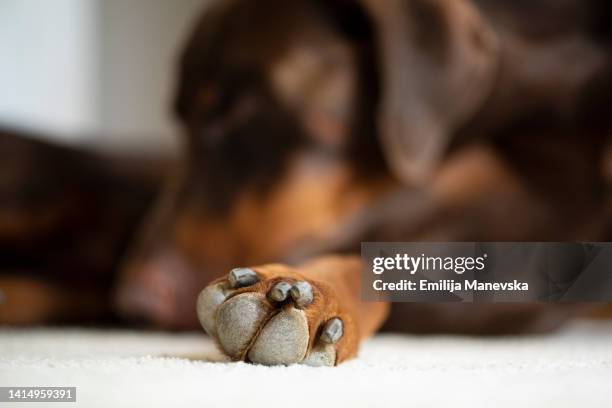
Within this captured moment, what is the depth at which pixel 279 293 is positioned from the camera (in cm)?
59

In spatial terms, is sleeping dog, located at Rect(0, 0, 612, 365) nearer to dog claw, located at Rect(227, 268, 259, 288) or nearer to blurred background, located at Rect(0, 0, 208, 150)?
dog claw, located at Rect(227, 268, 259, 288)

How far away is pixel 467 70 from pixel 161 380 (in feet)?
2.99

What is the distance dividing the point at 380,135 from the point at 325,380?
2.59ft

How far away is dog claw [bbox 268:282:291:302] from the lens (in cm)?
59

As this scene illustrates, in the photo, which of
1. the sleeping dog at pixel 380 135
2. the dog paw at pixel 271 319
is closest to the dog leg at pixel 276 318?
the dog paw at pixel 271 319

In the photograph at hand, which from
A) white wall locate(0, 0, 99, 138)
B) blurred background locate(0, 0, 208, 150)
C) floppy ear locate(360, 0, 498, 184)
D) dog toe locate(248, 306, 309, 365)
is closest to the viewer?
dog toe locate(248, 306, 309, 365)

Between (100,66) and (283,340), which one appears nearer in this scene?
(283,340)

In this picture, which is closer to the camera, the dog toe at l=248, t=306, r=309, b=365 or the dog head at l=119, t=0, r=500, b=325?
the dog toe at l=248, t=306, r=309, b=365

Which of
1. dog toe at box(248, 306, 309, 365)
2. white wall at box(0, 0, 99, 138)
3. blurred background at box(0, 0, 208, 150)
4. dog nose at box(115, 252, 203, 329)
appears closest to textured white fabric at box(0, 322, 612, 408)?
dog toe at box(248, 306, 309, 365)

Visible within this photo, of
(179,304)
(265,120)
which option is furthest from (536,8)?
(179,304)

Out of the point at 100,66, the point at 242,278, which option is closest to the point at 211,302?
the point at 242,278

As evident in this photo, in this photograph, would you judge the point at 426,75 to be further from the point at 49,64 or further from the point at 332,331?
the point at 49,64

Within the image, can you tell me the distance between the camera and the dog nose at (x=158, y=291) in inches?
49.9

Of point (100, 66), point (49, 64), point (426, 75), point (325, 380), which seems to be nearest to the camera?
point (325, 380)
